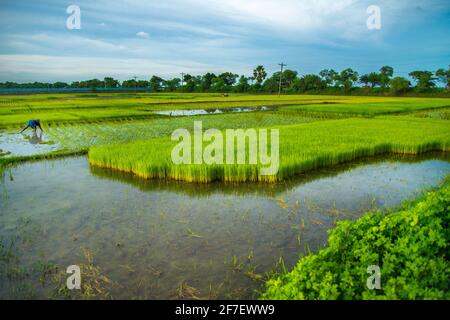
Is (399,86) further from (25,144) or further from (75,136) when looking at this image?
(25,144)

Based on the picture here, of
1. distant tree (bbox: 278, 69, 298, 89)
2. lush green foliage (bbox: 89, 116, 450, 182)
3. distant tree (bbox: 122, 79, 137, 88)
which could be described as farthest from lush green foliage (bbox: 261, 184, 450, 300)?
distant tree (bbox: 122, 79, 137, 88)

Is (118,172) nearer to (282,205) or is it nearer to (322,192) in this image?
(282,205)

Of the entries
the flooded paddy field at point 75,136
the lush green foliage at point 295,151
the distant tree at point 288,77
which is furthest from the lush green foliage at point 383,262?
the distant tree at point 288,77

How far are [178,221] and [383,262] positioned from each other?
134 inches

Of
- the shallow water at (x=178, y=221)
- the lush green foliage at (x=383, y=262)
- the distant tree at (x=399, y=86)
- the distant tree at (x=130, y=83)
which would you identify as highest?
the distant tree at (x=130, y=83)

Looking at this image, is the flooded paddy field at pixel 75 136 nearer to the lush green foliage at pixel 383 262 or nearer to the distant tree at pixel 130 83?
the lush green foliage at pixel 383 262

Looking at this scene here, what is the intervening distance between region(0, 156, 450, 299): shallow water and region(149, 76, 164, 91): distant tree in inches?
2959

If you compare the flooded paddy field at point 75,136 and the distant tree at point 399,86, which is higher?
the distant tree at point 399,86

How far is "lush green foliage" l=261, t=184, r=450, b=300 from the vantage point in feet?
8.83

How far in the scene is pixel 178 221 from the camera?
5637 mm

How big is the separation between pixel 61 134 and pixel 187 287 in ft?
41.9

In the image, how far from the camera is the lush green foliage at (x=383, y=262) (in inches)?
106

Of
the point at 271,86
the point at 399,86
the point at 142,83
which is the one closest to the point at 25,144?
the point at 399,86

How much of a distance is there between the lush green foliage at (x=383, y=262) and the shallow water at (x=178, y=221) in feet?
3.26
